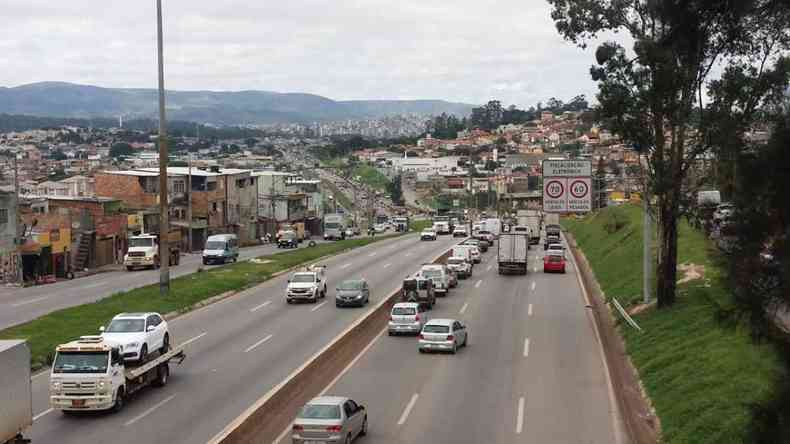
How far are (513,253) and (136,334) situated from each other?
37.2 metres

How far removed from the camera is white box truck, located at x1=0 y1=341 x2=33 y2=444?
18.7 m

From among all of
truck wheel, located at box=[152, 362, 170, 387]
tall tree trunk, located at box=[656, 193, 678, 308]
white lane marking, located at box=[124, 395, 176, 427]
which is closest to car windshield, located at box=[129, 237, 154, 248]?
tall tree trunk, located at box=[656, 193, 678, 308]

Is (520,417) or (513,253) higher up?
(513,253)

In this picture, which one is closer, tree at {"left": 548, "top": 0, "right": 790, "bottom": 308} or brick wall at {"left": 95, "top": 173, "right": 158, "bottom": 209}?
tree at {"left": 548, "top": 0, "right": 790, "bottom": 308}

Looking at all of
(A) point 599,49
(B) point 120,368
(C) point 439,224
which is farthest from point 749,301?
(C) point 439,224

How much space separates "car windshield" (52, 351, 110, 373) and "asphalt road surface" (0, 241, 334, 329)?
15.6 metres

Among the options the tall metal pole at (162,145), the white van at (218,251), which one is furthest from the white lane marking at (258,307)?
the white van at (218,251)

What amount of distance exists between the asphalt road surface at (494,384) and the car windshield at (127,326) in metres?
5.88

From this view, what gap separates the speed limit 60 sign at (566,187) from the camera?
48469mm

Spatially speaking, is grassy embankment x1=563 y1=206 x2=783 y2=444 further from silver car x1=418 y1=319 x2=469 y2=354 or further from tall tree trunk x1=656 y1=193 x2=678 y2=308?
silver car x1=418 y1=319 x2=469 y2=354

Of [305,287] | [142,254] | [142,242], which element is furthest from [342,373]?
[142,242]

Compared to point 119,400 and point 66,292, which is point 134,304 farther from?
point 119,400

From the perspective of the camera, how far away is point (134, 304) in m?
42.6

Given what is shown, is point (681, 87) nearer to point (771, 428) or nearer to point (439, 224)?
point (771, 428)
